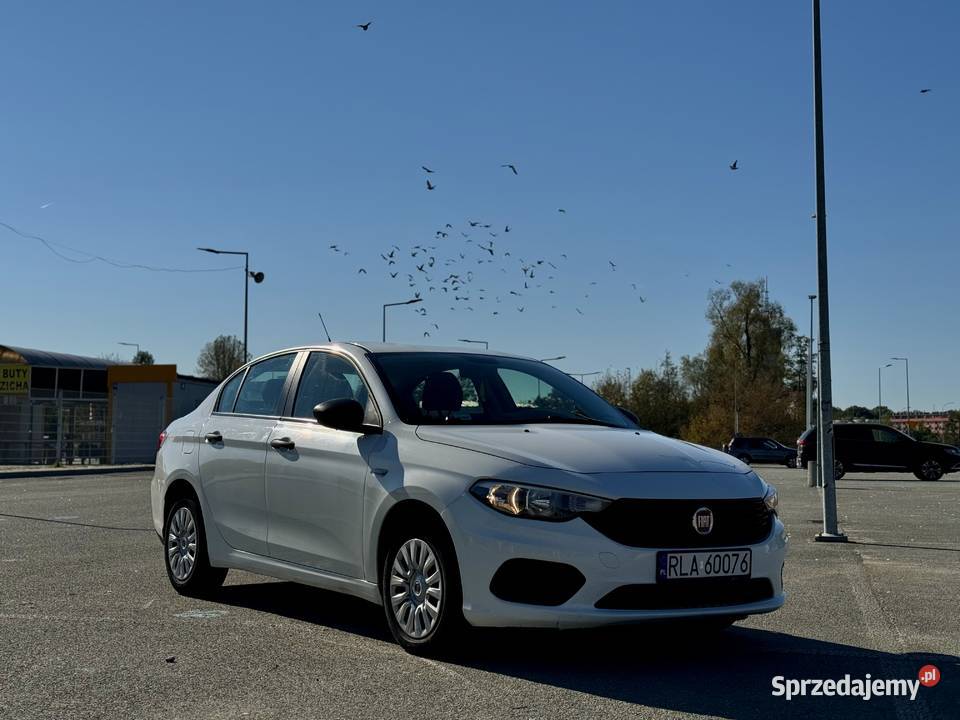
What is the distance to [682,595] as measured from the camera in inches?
227

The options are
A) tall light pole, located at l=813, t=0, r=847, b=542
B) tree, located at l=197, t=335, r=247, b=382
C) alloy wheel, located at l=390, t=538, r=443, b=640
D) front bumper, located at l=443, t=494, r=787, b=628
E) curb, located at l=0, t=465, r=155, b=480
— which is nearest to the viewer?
front bumper, located at l=443, t=494, r=787, b=628

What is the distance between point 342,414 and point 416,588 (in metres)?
1.09

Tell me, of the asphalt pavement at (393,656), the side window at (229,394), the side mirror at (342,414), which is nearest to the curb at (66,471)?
the asphalt pavement at (393,656)

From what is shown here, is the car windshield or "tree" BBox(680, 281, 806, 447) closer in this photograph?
the car windshield

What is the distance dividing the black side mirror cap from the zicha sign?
109 ft

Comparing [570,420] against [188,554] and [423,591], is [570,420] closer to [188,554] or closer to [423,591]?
[423,591]

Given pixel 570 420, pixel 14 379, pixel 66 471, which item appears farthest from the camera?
pixel 14 379

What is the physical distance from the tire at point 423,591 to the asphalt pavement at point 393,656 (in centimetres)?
13

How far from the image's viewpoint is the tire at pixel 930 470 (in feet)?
116

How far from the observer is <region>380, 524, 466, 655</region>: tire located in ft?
19.4

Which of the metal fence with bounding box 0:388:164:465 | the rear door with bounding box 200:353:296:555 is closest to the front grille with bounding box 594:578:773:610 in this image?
the rear door with bounding box 200:353:296:555

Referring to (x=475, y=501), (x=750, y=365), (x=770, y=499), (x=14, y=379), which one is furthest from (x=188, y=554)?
(x=750, y=365)

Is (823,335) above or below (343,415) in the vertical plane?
above

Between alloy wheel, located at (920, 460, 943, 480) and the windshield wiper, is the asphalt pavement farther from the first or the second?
alloy wheel, located at (920, 460, 943, 480)
